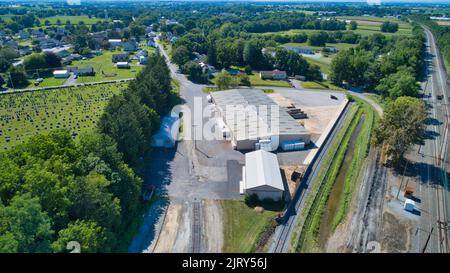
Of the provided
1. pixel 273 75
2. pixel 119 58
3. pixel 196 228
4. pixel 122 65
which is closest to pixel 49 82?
pixel 122 65

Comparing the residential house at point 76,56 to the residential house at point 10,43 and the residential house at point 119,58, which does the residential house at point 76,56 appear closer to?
the residential house at point 119,58

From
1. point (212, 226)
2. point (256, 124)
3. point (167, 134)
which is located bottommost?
point (212, 226)

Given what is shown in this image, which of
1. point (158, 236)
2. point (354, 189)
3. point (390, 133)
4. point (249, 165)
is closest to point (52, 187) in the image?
point (158, 236)

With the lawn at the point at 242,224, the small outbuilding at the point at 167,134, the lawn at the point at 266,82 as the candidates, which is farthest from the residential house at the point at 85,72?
the lawn at the point at 242,224

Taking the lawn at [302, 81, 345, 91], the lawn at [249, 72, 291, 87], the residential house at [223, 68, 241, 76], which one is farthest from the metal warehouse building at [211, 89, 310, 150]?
the residential house at [223, 68, 241, 76]

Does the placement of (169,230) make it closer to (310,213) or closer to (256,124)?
(310,213)

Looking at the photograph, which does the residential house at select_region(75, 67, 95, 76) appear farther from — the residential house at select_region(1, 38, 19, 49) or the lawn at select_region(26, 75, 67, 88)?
the residential house at select_region(1, 38, 19, 49)
